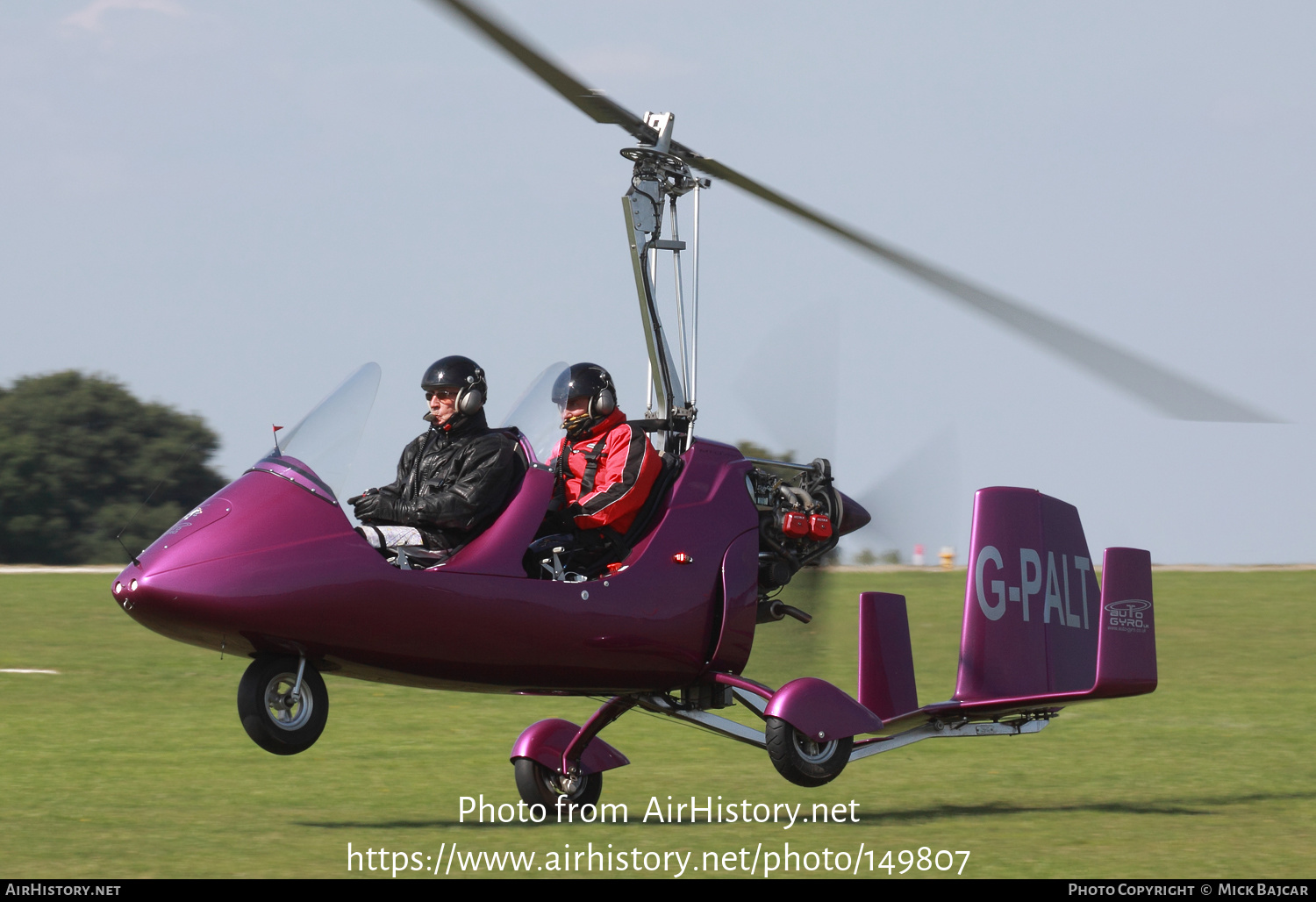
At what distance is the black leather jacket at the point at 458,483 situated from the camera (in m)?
7.25

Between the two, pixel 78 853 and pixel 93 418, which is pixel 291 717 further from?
pixel 93 418

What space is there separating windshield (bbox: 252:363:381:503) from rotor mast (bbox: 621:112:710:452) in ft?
6.20

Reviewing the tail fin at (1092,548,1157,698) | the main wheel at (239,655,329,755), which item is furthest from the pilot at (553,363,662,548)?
the tail fin at (1092,548,1157,698)

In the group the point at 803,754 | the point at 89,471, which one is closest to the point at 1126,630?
the point at 803,754

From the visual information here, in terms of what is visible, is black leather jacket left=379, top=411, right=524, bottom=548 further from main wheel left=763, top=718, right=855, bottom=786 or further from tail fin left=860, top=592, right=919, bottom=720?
tail fin left=860, top=592, right=919, bottom=720

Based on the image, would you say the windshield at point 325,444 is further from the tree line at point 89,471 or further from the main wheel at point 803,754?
the tree line at point 89,471

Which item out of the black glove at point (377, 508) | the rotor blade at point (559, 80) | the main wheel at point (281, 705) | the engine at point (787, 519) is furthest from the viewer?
the engine at point (787, 519)

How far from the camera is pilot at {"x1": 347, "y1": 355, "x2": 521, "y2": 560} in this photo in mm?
7257

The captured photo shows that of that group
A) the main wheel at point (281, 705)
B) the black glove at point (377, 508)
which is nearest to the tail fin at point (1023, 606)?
the black glove at point (377, 508)

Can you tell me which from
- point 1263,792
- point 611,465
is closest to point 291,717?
point 611,465

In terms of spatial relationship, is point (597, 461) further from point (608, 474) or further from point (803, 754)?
point (803, 754)

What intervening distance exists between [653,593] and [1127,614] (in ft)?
9.25

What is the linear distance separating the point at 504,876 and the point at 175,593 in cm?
182

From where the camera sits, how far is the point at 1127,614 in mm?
8859
